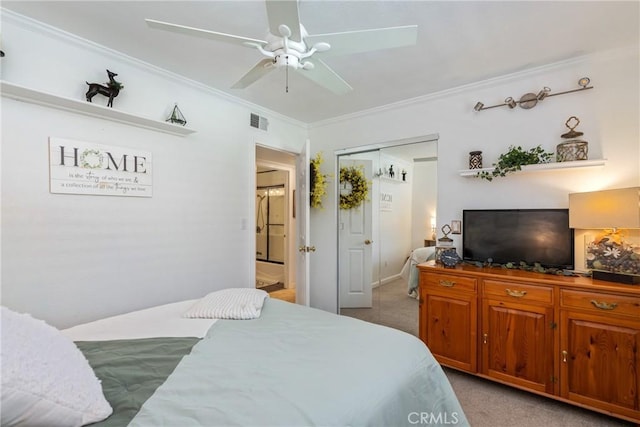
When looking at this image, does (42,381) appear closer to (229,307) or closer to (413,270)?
(229,307)

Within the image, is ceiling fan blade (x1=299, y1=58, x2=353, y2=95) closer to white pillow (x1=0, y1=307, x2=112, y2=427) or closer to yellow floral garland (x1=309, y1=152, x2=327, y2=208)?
white pillow (x1=0, y1=307, x2=112, y2=427)

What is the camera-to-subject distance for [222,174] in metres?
2.96

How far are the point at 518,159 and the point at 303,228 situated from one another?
84.7 inches

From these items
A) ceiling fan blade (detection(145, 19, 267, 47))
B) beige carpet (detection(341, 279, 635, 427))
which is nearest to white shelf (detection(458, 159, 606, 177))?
beige carpet (detection(341, 279, 635, 427))

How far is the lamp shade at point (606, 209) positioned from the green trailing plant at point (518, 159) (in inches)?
15.1

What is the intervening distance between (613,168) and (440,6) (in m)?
1.76

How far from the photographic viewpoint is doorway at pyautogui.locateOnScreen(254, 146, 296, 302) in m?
5.18

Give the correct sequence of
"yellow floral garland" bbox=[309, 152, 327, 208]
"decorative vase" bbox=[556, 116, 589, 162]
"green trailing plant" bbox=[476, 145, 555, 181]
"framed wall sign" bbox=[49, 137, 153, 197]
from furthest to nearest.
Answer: "yellow floral garland" bbox=[309, 152, 327, 208], "green trailing plant" bbox=[476, 145, 555, 181], "decorative vase" bbox=[556, 116, 589, 162], "framed wall sign" bbox=[49, 137, 153, 197]

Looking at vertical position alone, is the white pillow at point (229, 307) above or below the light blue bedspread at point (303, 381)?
above

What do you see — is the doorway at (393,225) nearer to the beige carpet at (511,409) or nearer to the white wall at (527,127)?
the white wall at (527,127)

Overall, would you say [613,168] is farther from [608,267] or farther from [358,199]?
[358,199]

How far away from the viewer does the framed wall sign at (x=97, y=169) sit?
6.52ft

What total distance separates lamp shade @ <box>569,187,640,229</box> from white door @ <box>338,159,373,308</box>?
1.99 meters

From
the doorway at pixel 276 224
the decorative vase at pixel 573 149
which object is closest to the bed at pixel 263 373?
the decorative vase at pixel 573 149
